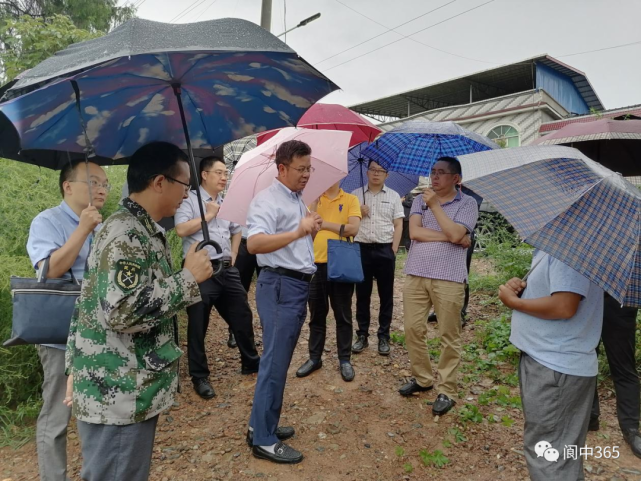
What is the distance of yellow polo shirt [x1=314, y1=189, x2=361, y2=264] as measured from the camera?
4.00 meters

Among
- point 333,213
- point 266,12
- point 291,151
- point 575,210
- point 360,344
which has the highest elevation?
point 266,12

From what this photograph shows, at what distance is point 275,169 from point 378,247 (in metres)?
1.72

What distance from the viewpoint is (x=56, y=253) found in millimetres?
2119

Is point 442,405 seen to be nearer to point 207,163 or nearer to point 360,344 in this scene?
point 360,344

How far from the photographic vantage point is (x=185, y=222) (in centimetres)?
357

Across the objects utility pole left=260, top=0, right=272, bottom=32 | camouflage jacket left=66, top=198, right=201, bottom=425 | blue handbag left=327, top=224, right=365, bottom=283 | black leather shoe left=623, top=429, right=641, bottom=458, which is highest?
utility pole left=260, top=0, right=272, bottom=32

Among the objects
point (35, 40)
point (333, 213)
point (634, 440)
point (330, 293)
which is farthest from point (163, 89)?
point (35, 40)

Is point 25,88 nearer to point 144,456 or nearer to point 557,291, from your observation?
point 144,456

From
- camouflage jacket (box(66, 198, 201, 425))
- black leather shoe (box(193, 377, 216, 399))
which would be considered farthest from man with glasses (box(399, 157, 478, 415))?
camouflage jacket (box(66, 198, 201, 425))

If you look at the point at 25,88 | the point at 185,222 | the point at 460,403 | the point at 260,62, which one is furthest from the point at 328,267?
the point at 25,88

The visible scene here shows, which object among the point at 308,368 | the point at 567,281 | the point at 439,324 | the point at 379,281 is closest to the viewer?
the point at 567,281

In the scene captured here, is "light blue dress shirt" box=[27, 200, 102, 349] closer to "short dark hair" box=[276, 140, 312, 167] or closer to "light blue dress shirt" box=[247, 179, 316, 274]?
"light blue dress shirt" box=[247, 179, 316, 274]

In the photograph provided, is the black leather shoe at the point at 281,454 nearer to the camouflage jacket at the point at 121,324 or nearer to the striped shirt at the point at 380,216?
the camouflage jacket at the point at 121,324

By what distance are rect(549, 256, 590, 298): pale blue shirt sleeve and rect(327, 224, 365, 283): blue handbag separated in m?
2.07
